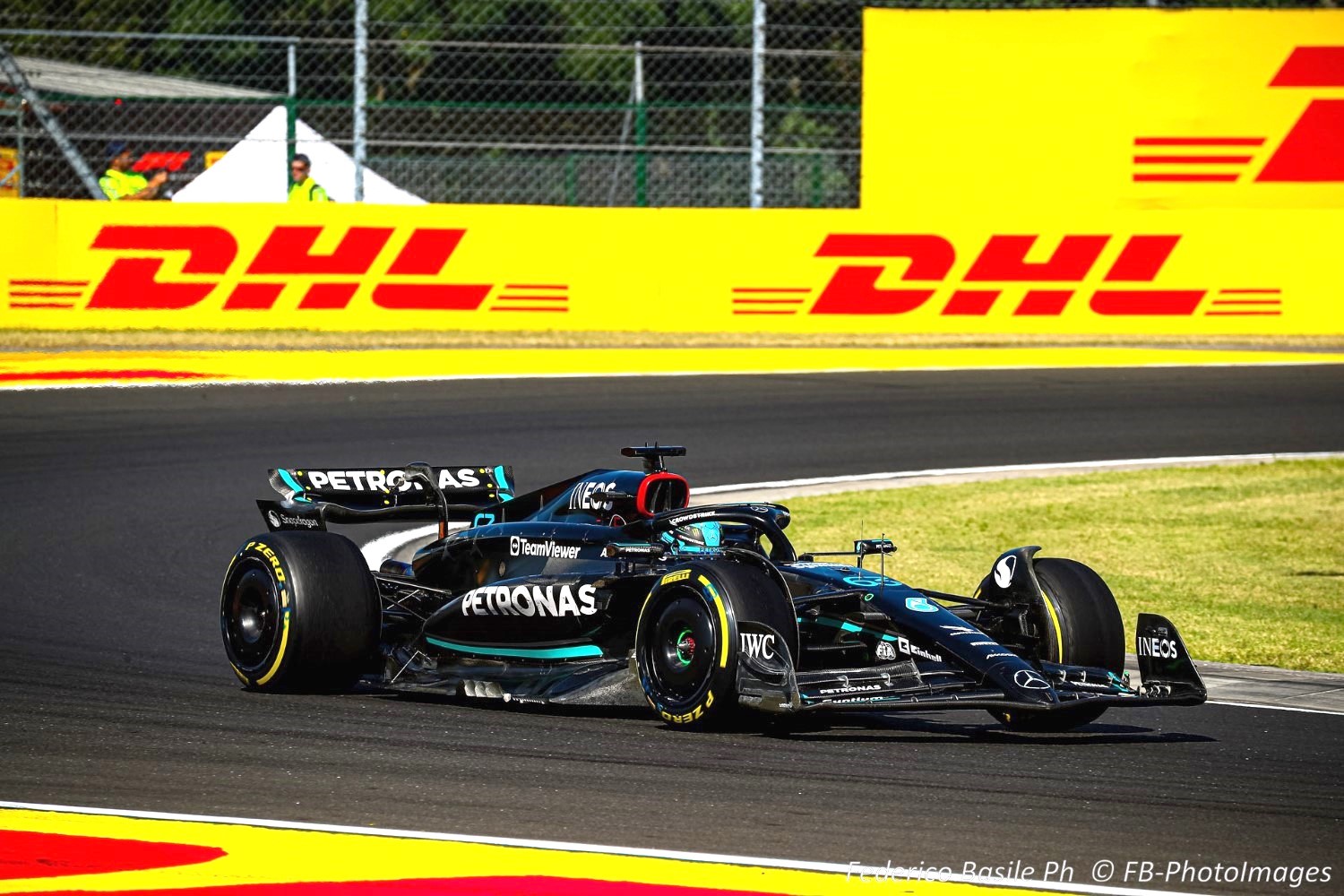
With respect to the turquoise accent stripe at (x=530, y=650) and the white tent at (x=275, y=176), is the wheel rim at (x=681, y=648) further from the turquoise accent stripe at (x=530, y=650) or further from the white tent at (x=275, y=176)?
the white tent at (x=275, y=176)

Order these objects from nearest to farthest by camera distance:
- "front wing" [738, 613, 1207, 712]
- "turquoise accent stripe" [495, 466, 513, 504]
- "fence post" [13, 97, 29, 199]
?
"front wing" [738, 613, 1207, 712], "turquoise accent stripe" [495, 466, 513, 504], "fence post" [13, 97, 29, 199]

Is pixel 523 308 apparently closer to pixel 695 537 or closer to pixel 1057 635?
pixel 695 537

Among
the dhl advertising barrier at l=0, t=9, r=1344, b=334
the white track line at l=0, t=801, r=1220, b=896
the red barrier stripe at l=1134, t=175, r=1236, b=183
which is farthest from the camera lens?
the red barrier stripe at l=1134, t=175, r=1236, b=183

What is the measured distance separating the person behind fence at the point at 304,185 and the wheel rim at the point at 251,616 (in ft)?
43.5

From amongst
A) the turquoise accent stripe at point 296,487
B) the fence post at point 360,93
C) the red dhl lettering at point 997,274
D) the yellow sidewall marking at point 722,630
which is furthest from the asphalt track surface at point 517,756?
the fence post at point 360,93

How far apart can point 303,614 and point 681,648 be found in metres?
1.68

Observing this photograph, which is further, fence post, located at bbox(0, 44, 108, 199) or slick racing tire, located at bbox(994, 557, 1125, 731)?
fence post, located at bbox(0, 44, 108, 199)

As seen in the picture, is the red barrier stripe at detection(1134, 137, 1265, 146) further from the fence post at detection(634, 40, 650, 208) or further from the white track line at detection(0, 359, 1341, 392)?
the fence post at detection(634, 40, 650, 208)

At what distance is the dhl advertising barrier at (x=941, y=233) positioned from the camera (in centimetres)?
2098

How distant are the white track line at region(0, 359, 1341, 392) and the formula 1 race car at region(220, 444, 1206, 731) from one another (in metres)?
9.61

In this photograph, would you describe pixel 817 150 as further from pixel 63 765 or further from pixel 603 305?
pixel 63 765

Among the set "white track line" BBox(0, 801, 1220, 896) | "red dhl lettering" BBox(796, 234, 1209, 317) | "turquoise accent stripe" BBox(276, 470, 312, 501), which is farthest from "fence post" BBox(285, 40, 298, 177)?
"white track line" BBox(0, 801, 1220, 896)

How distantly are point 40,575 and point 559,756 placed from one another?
517cm

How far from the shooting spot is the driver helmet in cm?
812
